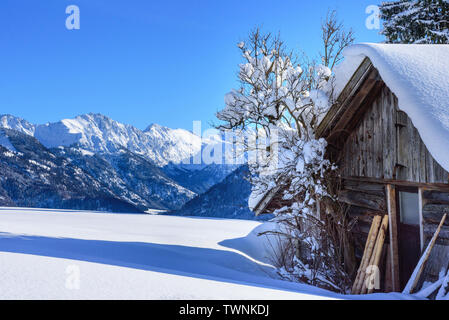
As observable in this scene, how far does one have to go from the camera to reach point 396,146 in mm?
5766

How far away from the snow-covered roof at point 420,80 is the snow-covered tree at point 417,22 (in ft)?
25.7

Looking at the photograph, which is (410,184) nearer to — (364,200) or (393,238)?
(393,238)

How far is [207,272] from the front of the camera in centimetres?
488

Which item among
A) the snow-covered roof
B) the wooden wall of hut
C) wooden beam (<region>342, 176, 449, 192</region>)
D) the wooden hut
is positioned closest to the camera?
the snow-covered roof

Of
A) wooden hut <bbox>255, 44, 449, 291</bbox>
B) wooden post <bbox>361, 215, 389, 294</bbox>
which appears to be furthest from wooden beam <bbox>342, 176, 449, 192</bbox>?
wooden post <bbox>361, 215, 389, 294</bbox>

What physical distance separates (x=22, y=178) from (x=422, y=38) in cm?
17796

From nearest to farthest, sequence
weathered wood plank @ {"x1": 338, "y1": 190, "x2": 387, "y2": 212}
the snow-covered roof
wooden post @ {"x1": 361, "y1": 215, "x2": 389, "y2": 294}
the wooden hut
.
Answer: the snow-covered roof
the wooden hut
wooden post @ {"x1": 361, "y1": 215, "x2": 389, "y2": 294}
weathered wood plank @ {"x1": 338, "y1": 190, "x2": 387, "y2": 212}

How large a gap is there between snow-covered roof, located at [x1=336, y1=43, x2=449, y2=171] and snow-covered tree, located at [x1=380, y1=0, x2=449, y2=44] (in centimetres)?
783

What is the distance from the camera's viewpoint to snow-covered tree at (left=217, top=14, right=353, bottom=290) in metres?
6.49

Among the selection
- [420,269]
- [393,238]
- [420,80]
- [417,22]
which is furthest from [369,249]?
[417,22]

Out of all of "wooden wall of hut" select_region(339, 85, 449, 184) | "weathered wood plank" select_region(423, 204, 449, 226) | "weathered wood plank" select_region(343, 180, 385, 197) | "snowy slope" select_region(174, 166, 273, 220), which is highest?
"wooden wall of hut" select_region(339, 85, 449, 184)

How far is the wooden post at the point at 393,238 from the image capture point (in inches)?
233

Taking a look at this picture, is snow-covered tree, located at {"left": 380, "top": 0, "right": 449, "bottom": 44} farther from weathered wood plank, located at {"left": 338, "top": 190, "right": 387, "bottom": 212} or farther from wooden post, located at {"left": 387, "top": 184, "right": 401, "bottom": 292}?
wooden post, located at {"left": 387, "top": 184, "right": 401, "bottom": 292}

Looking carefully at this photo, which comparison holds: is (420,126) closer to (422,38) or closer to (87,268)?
(87,268)
